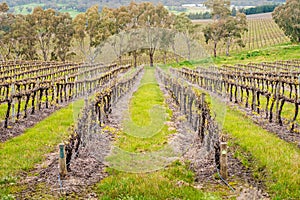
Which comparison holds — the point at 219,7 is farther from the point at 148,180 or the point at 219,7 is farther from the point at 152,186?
the point at 152,186

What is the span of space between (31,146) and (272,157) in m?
6.84

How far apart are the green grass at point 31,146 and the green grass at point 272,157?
A: 5644 millimetres

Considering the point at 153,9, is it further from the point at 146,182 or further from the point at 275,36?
the point at 146,182

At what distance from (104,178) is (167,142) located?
3.24 m

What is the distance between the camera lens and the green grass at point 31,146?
8.82 metres

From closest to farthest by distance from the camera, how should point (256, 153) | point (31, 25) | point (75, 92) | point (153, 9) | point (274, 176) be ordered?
point (274, 176)
point (256, 153)
point (75, 92)
point (153, 9)
point (31, 25)

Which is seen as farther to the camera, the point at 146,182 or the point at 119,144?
the point at 119,144

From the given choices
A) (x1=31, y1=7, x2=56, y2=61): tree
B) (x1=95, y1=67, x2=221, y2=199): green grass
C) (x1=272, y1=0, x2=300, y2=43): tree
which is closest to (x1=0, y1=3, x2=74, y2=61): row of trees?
(x1=31, y1=7, x2=56, y2=61): tree

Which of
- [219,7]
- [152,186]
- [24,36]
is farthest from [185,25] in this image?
[152,186]

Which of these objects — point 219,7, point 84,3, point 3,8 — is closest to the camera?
point 3,8

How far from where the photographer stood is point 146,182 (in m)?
7.69

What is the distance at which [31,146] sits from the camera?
417 inches

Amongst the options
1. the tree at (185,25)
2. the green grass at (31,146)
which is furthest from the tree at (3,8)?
the green grass at (31,146)

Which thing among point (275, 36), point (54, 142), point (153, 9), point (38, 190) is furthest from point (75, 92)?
point (275, 36)
